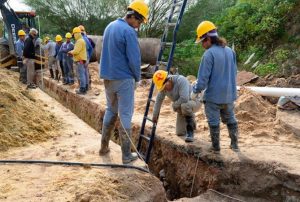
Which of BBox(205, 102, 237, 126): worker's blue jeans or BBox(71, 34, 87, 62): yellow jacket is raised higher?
BBox(71, 34, 87, 62): yellow jacket

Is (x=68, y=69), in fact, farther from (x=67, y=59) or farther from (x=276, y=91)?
(x=276, y=91)

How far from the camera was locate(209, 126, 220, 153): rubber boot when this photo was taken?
5.50 metres

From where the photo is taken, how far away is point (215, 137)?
18.3 feet

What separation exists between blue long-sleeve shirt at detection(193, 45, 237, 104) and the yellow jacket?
17.8 ft

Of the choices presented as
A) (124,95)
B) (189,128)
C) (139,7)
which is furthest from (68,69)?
(139,7)

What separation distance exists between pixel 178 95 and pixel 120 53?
168cm

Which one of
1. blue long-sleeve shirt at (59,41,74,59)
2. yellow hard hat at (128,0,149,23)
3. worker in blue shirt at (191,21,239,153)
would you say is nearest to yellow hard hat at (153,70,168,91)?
worker in blue shirt at (191,21,239,153)

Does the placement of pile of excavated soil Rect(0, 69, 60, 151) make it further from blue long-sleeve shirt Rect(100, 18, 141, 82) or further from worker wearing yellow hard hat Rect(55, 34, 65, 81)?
worker wearing yellow hard hat Rect(55, 34, 65, 81)

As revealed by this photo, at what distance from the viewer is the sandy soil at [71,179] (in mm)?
4046

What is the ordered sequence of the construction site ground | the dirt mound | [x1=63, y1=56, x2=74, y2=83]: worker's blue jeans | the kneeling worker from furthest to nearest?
[x1=63, y1=56, x2=74, y2=83]: worker's blue jeans
the dirt mound
the kneeling worker
the construction site ground

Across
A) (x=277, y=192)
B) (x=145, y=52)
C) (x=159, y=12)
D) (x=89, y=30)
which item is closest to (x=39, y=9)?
(x=89, y=30)

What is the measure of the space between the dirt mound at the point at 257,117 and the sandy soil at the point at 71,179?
257 centimetres

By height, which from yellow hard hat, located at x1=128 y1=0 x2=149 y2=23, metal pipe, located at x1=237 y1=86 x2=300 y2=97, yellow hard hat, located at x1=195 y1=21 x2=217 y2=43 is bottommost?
metal pipe, located at x1=237 y1=86 x2=300 y2=97

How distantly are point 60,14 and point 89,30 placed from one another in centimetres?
240
